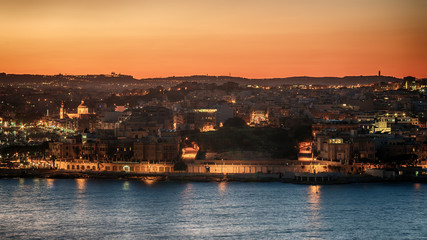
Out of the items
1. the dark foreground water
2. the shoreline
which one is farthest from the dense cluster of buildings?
the dark foreground water

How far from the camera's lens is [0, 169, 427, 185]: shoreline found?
2222cm

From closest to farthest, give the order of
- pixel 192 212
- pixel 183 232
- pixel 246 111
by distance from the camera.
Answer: pixel 183 232 < pixel 192 212 < pixel 246 111

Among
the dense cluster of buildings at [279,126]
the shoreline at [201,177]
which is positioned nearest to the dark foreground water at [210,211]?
the shoreline at [201,177]

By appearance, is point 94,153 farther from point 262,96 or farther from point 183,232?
point 262,96

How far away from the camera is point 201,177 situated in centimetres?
2277

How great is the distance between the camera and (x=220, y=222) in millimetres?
16625

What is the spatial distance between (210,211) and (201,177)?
5162 mm

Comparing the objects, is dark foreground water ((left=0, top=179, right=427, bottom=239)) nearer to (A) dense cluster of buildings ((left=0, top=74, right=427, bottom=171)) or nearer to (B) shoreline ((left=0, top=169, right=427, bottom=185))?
(B) shoreline ((left=0, top=169, right=427, bottom=185))

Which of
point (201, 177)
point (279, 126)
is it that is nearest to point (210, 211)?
point (201, 177)

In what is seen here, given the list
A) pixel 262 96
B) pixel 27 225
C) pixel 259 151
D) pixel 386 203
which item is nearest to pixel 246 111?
pixel 262 96

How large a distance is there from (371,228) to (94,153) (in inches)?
452

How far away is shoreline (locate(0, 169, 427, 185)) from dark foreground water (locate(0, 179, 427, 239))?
684 millimetres

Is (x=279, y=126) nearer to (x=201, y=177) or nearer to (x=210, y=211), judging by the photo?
(x=201, y=177)

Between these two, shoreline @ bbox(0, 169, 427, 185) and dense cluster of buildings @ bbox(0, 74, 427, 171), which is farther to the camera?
dense cluster of buildings @ bbox(0, 74, 427, 171)
